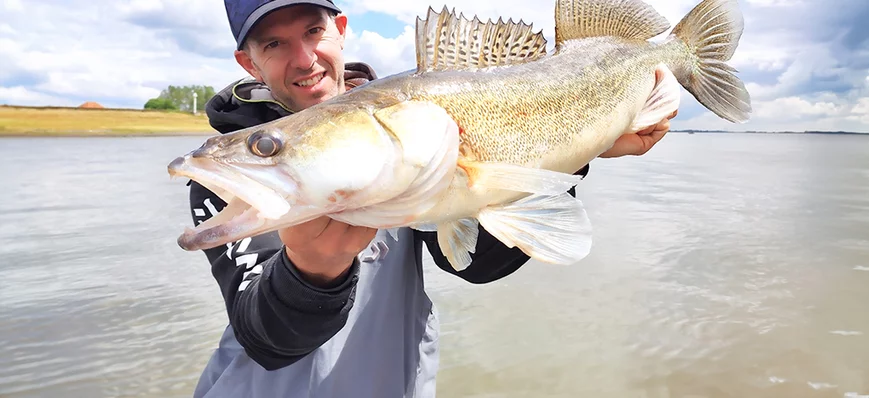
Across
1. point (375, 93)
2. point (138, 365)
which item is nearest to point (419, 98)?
point (375, 93)

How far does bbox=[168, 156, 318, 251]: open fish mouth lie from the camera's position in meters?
1.40

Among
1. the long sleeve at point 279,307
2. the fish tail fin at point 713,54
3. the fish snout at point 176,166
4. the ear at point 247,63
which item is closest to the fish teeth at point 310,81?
the ear at point 247,63

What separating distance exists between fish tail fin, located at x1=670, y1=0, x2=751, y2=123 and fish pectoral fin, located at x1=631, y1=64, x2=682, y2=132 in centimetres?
37

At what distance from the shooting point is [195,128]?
172 feet

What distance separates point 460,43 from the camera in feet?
6.97

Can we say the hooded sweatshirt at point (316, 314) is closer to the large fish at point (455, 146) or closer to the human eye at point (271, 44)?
the human eye at point (271, 44)

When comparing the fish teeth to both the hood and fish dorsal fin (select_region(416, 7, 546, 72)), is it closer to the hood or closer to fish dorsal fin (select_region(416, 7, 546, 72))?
the hood

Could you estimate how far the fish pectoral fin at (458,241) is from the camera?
1953 mm

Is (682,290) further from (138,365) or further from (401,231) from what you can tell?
(138,365)

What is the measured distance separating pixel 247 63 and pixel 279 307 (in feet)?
5.70

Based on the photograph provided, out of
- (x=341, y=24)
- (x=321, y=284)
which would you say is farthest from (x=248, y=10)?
(x=321, y=284)

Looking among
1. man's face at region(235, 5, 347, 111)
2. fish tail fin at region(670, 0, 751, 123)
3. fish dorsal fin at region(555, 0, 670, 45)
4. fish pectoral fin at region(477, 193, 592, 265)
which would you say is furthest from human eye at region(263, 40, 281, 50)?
fish tail fin at region(670, 0, 751, 123)

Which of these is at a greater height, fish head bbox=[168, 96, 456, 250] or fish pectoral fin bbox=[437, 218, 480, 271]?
fish head bbox=[168, 96, 456, 250]

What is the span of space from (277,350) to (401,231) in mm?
949
